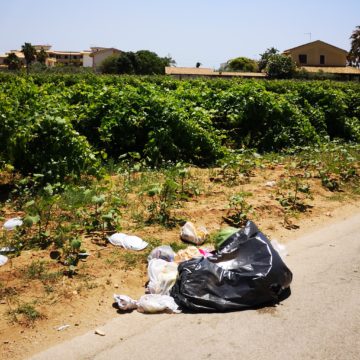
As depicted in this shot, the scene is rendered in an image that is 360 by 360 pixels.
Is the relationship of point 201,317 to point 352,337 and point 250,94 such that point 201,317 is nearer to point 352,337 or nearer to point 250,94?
point 352,337

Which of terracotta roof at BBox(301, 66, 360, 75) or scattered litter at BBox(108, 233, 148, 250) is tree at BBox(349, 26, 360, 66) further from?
scattered litter at BBox(108, 233, 148, 250)

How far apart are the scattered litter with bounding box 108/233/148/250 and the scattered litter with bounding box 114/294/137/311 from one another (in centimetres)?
104

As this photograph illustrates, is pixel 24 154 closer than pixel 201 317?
No

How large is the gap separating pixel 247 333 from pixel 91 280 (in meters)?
1.57

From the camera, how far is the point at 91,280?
4410 mm

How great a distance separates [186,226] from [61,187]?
1976 mm

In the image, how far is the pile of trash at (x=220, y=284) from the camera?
401cm

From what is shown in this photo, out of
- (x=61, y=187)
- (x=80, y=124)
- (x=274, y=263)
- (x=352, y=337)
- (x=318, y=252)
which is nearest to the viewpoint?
(x=352, y=337)

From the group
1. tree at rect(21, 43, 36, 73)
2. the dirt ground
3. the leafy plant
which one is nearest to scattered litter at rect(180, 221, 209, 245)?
the dirt ground

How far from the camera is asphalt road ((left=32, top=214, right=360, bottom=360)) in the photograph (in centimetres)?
343

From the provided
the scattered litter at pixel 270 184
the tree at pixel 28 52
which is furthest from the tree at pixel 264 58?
the scattered litter at pixel 270 184

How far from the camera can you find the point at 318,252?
216 inches

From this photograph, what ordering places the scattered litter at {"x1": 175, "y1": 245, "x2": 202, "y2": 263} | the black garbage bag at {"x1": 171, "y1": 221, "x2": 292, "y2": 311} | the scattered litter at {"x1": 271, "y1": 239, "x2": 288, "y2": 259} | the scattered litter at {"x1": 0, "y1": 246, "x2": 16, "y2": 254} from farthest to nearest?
the scattered litter at {"x1": 271, "y1": 239, "x2": 288, "y2": 259}, the scattered litter at {"x1": 175, "y1": 245, "x2": 202, "y2": 263}, the scattered litter at {"x1": 0, "y1": 246, "x2": 16, "y2": 254}, the black garbage bag at {"x1": 171, "y1": 221, "x2": 292, "y2": 311}

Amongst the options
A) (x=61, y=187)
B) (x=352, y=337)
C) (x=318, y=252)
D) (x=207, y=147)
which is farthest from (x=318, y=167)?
(x=352, y=337)
